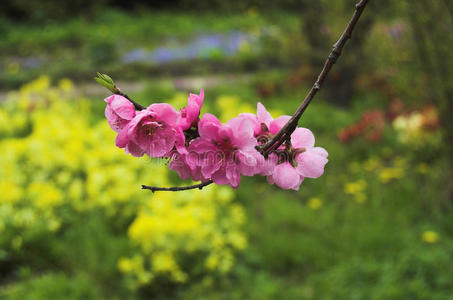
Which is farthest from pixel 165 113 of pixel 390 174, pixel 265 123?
pixel 390 174

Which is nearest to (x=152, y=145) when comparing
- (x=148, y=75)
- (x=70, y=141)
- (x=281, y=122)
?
(x=281, y=122)

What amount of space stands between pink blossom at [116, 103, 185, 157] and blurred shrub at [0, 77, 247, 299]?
189 centimetres

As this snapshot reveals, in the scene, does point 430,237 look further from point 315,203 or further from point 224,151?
point 224,151

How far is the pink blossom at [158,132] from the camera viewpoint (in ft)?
1.97

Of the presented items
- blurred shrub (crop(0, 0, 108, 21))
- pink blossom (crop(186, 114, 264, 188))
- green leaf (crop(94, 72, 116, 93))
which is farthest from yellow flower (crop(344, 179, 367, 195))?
blurred shrub (crop(0, 0, 108, 21))

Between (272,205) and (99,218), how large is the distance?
1228mm

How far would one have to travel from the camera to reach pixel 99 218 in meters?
2.94

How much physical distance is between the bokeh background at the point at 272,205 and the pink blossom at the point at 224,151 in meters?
1.80

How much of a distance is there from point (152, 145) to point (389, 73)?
3.28 m

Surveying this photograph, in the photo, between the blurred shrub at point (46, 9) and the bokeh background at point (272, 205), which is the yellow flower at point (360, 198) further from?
the blurred shrub at point (46, 9)

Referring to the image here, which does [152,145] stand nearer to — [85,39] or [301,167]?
[301,167]

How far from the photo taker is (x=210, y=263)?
2.41 metres

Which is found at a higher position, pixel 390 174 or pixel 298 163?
pixel 390 174

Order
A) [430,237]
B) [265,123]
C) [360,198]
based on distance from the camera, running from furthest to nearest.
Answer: [360,198] → [430,237] → [265,123]
